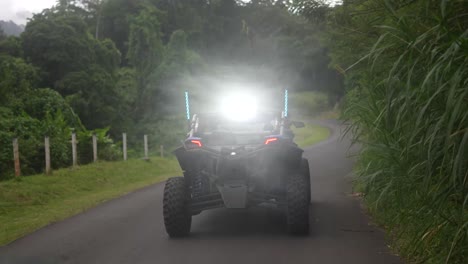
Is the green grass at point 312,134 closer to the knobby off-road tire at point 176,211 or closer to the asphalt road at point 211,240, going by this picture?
the asphalt road at point 211,240

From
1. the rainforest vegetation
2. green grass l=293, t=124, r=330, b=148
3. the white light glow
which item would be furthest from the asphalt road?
green grass l=293, t=124, r=330, b=148

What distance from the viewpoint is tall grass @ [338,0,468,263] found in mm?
5574

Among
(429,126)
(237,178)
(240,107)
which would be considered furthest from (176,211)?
(429,126)

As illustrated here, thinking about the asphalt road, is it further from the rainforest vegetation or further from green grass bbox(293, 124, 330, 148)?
green grass bbox(293, 124, 330, 148)

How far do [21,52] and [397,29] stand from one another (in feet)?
110

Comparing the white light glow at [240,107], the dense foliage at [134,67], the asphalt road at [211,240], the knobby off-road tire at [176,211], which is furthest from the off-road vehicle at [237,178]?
the dense foliage at [134,67]

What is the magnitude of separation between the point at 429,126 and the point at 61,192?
43.2ft

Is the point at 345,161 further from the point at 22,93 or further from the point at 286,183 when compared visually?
the point at 286,183

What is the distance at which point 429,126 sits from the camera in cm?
626

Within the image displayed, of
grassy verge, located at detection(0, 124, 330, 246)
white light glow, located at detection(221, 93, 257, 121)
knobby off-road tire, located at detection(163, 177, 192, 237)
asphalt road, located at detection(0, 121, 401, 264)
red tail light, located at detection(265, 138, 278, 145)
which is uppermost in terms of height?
white light glow, located at detection(221, 93, 257, 121)

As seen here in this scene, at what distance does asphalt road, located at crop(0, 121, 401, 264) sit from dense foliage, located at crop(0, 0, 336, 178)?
4.14 metres

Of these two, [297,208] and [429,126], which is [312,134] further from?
[429,126]

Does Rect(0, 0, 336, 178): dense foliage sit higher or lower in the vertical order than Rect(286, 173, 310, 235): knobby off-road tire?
higher

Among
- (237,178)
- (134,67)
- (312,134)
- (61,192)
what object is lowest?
(312,134)
